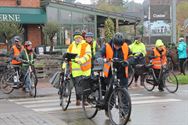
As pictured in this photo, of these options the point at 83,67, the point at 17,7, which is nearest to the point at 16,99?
the point at 83,67

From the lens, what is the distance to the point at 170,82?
15266 mm

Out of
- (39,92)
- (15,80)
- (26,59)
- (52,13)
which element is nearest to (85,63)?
(26,59)

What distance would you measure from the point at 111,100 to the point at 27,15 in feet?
67.6

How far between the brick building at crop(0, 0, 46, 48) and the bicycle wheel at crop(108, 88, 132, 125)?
1925cm

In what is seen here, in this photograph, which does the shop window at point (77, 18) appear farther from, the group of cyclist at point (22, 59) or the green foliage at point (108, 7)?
the green foliage at point (108, 7)

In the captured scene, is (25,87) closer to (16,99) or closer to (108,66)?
(16,99)

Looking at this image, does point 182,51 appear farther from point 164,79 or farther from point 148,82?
point 164,79

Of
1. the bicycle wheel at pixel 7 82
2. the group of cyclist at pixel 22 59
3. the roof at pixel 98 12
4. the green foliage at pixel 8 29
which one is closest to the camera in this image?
the group of cyclist at pixel 22 59

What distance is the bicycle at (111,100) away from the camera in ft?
29.3

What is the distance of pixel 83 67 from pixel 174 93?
4.12m

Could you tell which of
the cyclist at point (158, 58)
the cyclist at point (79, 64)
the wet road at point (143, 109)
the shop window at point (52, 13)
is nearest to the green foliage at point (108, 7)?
the shop window at point (52, 13)

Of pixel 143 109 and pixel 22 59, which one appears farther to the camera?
pixel 22 59

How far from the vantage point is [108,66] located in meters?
9.70

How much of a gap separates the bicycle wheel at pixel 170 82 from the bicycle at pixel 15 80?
399 centimetres
